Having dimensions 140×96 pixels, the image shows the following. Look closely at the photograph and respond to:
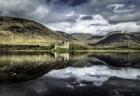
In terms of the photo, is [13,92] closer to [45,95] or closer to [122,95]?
[45,95]

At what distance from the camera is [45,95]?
27125mm

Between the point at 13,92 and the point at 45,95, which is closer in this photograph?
the point at 45,95

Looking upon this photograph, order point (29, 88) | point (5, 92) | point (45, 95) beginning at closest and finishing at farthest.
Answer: point (45, 95) < point (5, 92) < point (29, 88)

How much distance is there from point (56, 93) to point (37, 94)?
206cm

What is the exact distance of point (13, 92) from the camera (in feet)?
95.3

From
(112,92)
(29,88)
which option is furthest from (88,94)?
(29,88)

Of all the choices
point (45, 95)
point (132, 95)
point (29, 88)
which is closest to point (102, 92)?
point (132, 95)

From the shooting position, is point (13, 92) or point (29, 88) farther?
point (29, 88)

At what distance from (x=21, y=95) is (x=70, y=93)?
519 cm

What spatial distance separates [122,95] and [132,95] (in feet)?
3.33

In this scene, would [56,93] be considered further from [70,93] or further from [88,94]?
[88,94]

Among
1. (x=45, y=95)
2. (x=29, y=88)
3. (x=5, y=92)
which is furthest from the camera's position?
(x=29, y=88)

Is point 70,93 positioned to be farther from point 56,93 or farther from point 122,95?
point 122,95

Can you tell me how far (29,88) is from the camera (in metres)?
32.1
